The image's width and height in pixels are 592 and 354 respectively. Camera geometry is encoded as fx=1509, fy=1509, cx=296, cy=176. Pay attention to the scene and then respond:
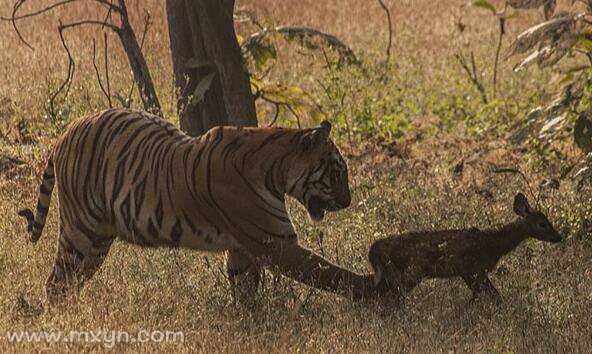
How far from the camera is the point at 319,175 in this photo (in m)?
8.91

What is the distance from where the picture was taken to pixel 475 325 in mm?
8711

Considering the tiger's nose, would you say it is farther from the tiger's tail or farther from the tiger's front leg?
the tiger's tail

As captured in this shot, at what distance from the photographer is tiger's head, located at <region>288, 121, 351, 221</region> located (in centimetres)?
880

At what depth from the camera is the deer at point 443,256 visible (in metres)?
9.01

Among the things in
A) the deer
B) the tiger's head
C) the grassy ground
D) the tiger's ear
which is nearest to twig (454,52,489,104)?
the grassy ground

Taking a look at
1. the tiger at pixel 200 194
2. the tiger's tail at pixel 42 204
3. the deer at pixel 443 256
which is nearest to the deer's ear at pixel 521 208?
the deer at pixel 443 256

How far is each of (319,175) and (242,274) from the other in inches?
31.1

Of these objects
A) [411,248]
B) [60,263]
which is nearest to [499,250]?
[411,248]

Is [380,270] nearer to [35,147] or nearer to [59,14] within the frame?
[35,147]

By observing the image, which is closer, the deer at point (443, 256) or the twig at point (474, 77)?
the deer at point (443, 256)

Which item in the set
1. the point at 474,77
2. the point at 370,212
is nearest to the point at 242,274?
the point at 370,212

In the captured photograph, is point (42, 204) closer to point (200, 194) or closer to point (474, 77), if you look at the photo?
point (200, 194)

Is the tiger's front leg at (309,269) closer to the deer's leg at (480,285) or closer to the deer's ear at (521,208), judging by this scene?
the deer's leg at (480,285)

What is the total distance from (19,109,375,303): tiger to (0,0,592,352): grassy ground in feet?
0.66
